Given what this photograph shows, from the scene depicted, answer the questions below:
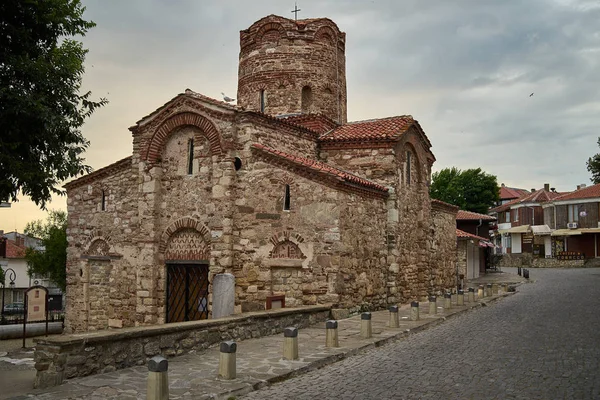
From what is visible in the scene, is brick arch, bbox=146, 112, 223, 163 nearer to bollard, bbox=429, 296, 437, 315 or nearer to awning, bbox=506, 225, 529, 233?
bollard, bbox=429, 296, 437, 315

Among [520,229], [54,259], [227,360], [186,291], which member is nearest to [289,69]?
[186,291]

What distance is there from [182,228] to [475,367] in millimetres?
9476

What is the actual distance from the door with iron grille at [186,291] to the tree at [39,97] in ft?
14.5

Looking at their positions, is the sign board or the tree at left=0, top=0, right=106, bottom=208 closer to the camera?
the tree at left=0, top=0, right=106, bottom=208

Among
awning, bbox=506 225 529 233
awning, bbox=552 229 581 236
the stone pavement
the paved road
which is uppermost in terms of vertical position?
awning, bbox=506 225 529 233

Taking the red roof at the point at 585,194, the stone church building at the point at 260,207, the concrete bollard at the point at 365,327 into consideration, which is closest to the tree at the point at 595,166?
the red roof at the point at 585,194

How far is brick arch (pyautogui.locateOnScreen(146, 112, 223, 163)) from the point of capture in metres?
15.0

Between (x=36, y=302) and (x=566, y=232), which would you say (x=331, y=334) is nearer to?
(x=36, y=302)

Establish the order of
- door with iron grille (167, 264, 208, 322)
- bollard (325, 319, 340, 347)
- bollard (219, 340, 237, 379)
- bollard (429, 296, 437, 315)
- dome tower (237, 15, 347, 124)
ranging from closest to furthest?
bollard (219, 340, 237, 379), bollard (325, 319, 340, 347), bollard (429, 296, 437, 315), door with iron grille (167, 264, 208, 322), dome tower (237, 15, 347, 124)

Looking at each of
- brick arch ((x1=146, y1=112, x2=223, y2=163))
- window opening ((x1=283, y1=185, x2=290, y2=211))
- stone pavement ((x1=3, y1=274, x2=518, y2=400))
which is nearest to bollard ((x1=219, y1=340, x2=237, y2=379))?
stone pavement ((x1=3, y1=274, x2=518, y2=400))

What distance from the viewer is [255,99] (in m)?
19.8

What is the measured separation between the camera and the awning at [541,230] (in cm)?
4856

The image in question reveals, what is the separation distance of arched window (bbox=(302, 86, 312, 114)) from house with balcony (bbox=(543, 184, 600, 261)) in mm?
33714

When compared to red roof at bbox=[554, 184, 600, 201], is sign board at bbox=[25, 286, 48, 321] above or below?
below
